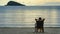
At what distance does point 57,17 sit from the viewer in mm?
13484

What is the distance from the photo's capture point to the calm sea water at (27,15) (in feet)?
43.5

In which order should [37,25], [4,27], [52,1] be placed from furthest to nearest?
1. [52,1]
2. [4,27]
3. [37,25]

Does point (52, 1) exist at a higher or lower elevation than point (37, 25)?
higher

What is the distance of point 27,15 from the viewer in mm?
13406

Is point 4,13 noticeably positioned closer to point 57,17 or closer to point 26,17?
point 26,17

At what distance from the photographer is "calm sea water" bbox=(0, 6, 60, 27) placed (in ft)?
43.5

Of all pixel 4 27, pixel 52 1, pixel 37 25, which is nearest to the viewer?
pixel 37 25

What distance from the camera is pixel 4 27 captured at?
1324 cm

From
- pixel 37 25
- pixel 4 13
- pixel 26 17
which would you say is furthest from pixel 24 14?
pixel 37 25

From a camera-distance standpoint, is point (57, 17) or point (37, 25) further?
point (57, 17)

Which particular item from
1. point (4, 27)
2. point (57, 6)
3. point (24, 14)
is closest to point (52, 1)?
point (57, 6)

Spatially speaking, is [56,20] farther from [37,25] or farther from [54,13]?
[37,25]

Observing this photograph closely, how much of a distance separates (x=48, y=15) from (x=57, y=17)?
478 mm

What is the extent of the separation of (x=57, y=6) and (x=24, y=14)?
1828mm
